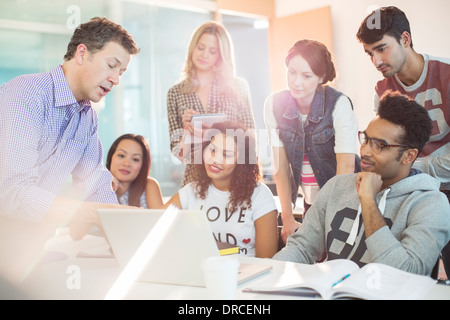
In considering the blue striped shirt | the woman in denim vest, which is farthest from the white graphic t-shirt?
the blue striped shirt

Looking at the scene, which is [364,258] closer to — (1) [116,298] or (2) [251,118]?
(1) [116,298]

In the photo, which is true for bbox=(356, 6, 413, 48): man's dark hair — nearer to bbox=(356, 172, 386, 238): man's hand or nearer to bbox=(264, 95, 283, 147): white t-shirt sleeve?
bbox=(264, 95, 283, 147): white t-shirt sleeve

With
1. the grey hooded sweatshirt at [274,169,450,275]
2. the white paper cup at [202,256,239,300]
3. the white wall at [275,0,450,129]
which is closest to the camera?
the white paper cup at [202,256,239,300]

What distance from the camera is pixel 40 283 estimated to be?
1.33 m

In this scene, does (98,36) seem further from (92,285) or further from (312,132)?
(312,132)

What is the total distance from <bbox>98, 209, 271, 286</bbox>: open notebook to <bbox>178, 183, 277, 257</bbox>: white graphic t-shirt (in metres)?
0.79

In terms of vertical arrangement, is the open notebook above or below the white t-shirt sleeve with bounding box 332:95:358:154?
below

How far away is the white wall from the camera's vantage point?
14.0 feet

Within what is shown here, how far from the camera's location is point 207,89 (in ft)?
9.11

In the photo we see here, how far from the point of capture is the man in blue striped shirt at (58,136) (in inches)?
57.6

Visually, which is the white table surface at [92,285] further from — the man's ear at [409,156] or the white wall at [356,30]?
the white wall at [356,30]

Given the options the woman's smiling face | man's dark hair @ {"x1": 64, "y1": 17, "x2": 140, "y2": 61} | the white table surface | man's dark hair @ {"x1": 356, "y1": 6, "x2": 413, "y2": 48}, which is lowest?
the white table surface

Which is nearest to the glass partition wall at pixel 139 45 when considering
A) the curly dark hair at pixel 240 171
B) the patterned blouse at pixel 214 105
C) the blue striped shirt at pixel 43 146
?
the patterned blouse at pixel 214 105

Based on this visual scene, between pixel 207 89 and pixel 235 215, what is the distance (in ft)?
2.95
